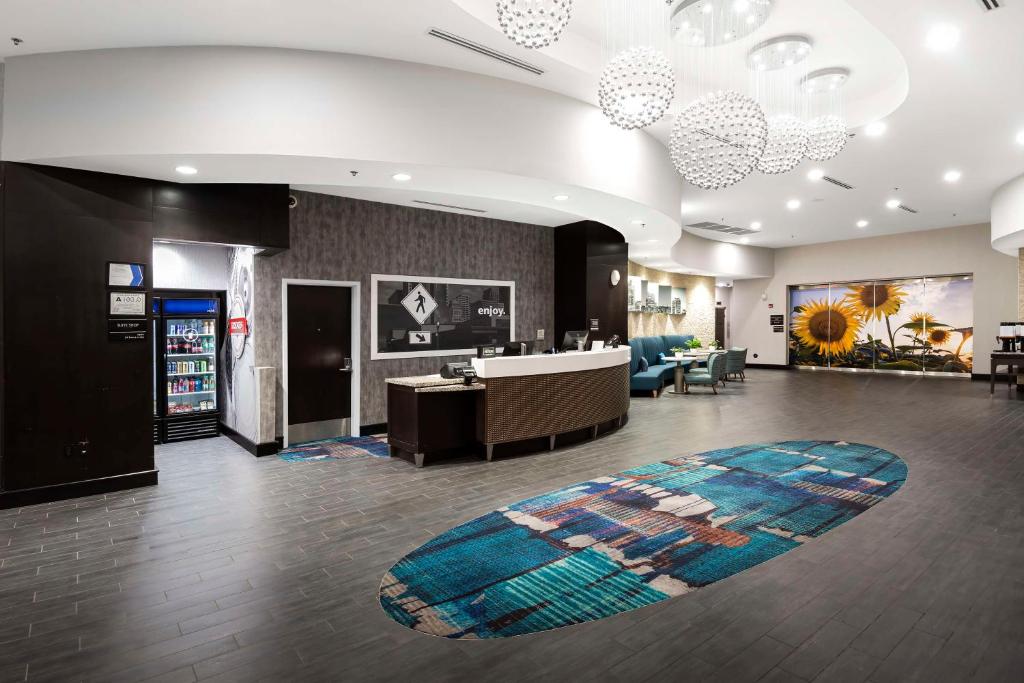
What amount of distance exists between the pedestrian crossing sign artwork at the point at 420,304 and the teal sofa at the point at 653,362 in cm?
518

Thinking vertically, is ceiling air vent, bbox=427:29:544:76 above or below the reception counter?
above

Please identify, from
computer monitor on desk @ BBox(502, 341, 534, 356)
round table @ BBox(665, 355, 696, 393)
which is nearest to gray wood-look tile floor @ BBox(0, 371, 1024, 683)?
computer monitor on desk @ BBox(502, 341, 534, 356)

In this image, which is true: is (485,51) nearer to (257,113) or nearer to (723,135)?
(257,113)

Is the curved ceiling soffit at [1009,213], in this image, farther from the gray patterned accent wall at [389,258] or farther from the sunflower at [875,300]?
the gray patterned accent wall at [389,258]

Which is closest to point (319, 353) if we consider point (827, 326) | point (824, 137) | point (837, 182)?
point (824, 137)

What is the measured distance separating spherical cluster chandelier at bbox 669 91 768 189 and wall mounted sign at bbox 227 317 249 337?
5.89m

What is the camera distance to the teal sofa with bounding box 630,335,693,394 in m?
11.6

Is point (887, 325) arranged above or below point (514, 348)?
above

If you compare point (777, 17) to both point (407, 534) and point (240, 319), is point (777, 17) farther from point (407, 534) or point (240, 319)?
point (240, 319)

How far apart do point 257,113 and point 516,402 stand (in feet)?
12.7

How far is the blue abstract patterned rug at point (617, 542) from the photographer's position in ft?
9.65

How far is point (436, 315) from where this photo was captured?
28.6ft

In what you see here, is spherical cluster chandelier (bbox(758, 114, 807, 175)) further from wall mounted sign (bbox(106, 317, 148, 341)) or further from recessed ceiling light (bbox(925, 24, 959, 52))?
wall mounted sign (bbox(106, 317, 148, 341))

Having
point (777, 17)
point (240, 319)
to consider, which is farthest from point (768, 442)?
point (240, 319)
